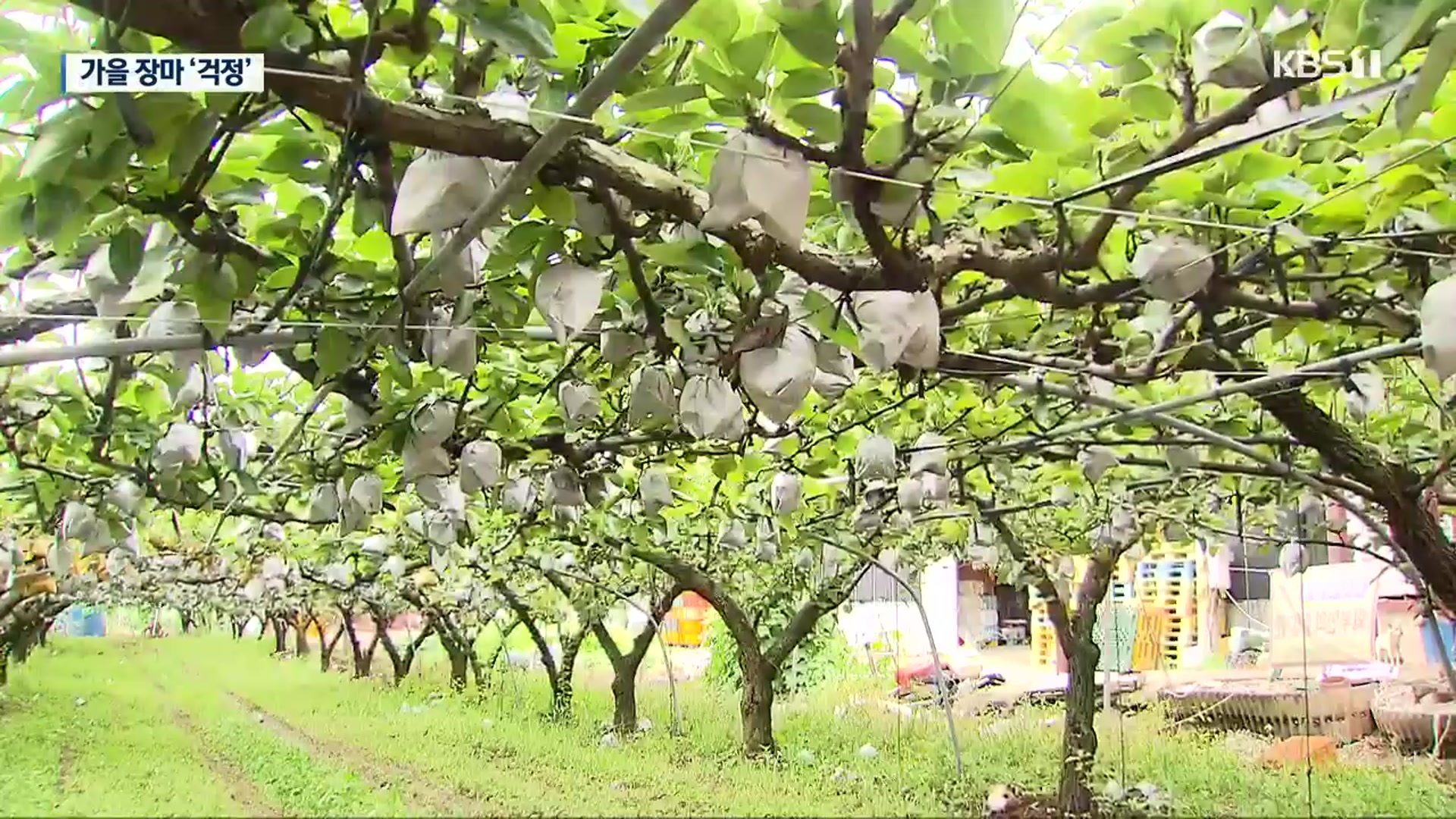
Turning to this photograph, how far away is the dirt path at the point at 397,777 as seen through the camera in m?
1.31

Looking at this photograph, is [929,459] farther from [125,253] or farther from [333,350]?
[125,253]

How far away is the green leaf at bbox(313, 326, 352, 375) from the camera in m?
0.92

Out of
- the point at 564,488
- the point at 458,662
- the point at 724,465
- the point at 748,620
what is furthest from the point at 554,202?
the point at 458,662

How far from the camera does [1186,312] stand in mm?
1027

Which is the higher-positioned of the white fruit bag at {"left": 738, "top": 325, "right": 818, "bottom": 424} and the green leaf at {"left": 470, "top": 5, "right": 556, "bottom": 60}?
the green leaf at {"left": 470, "top": 5, "right": 556, "bottom": 60}

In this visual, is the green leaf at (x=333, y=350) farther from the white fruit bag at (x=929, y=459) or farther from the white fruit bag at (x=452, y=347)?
the white fruit bag at (x=929, y=459)

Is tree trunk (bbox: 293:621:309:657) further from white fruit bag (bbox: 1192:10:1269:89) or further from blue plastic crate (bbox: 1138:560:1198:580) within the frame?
white fruit bag (bbox: 1192:10:1269:89)

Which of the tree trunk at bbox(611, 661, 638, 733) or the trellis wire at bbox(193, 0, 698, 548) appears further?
the tree trunk at bbox(611, 661, 638, 733)

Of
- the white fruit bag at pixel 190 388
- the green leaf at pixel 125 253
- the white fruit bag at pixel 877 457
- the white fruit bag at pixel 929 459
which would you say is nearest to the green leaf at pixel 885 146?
the green leaf at pixel 125 253

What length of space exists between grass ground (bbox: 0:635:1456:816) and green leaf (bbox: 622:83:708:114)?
0.93 metres

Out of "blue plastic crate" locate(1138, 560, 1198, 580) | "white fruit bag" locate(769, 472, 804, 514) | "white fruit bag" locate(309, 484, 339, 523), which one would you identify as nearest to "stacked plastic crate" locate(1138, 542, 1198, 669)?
"blue plastic crate" locate(1138, 560, 1198, 580)

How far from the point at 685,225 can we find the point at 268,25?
309mm

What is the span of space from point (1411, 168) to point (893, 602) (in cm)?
260

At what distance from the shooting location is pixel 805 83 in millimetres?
554
